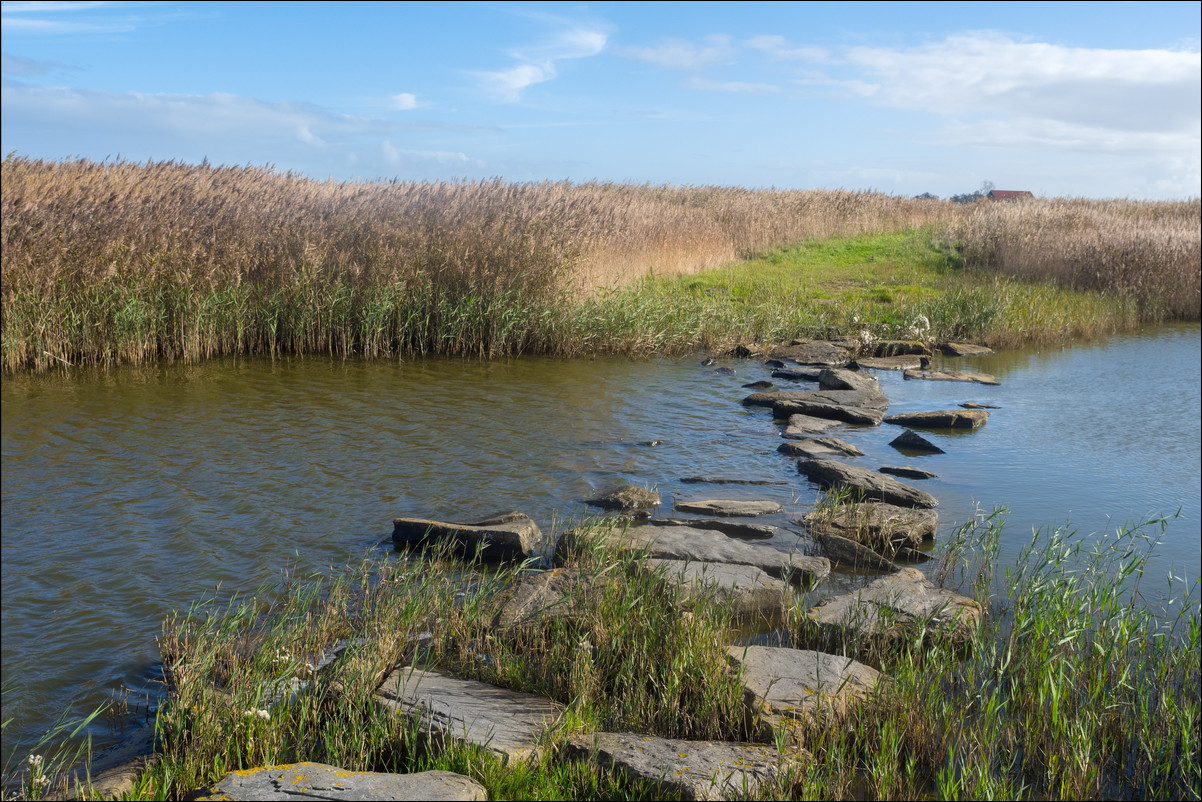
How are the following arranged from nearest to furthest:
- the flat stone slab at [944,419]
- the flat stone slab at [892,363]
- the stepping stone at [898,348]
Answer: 1. the flat stone slab at [944,419]
2. the flat stone slab at [892,363]
3. the stepping stone at [898,348]

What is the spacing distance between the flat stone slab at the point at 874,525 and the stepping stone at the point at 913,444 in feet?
7.66

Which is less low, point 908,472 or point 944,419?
point 944,419

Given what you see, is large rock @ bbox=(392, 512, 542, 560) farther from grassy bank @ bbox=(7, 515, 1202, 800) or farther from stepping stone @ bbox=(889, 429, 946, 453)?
stepping stone @ bbox=(889, 429, 946, 453)

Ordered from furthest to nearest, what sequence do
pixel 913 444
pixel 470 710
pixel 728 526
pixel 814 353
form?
pixel 814 353, pixel 913 444, pixel 728 526, pixel 470 710

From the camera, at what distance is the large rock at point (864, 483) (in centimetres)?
629

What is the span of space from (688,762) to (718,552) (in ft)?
7.40

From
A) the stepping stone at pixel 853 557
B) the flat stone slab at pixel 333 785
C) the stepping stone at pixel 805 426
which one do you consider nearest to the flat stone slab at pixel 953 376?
the stepping stone at pixel 805 426

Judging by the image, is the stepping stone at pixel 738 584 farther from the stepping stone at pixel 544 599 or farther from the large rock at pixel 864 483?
the large rock at pixel 864 483

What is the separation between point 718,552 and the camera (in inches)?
203

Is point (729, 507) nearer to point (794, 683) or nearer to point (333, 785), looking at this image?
point (794, 683)

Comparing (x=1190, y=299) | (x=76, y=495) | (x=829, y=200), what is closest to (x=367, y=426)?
(x=76, y=495)

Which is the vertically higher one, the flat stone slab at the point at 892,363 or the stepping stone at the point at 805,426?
the flat stone slab at the point at 892,363

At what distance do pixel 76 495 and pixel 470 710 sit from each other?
4.41 m

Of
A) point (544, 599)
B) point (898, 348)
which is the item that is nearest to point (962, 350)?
point (898, 348)
